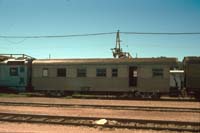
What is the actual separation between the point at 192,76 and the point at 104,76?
7087mm

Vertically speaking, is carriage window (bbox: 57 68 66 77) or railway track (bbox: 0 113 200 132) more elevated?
carriage window (bbox: 57 68 66 77)

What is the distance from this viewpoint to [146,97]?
A: 87.4ft

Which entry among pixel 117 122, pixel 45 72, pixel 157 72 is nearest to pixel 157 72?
pixel 157 72

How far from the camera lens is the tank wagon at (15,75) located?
3046 cm

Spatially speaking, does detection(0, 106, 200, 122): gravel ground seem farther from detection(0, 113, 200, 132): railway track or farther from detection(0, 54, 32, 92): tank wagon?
detection(0, 54, 32, 92): tank wagon

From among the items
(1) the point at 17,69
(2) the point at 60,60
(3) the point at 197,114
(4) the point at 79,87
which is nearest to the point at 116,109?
(3) the point at 197,114

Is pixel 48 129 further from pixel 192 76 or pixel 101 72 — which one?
pixel 192 76

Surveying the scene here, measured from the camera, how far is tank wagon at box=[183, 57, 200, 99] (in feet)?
84.6

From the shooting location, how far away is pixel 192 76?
25.9 metres

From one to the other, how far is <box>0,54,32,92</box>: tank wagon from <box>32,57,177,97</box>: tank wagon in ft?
2.12

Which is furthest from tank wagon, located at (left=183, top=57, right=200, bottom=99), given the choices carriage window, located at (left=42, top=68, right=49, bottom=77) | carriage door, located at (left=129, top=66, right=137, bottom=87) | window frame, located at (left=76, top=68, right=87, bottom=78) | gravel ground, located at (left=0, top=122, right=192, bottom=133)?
gravel ground, located at (left=0, top=122, right=192, bottom=133)

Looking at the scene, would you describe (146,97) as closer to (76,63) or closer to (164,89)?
(164,89)

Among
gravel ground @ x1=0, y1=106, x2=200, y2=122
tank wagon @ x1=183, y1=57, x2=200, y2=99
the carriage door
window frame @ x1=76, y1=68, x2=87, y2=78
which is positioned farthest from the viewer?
window frame @ x1=76, y1=68, x2=87, y2=78

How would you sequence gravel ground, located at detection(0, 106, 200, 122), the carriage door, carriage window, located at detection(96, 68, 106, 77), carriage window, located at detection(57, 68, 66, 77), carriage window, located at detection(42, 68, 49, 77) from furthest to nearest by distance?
carriage window, located at detection(42, 68, 49, 77), carriage window, located at detection(57, 68, 66, 77), carriage window, located at detection(96, 68, 106, 77), the carriage door, gravel ground, located at detection(0, 106, 200, 122)
